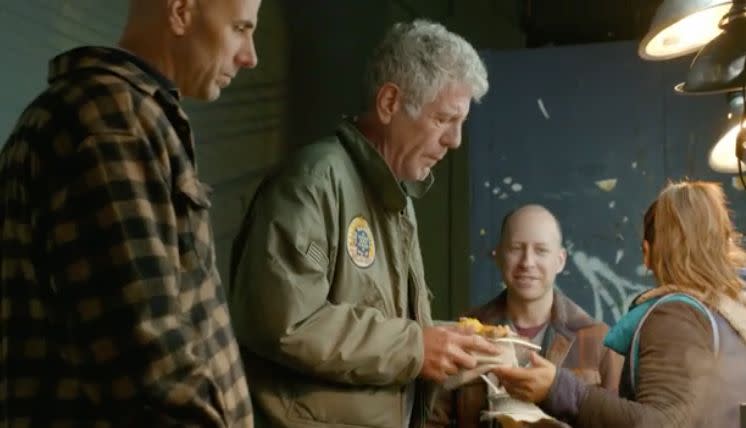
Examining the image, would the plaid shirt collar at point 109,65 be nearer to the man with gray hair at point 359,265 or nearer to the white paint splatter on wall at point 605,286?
the man with gray hair at point 359,265

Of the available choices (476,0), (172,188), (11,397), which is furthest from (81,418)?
(476,0)

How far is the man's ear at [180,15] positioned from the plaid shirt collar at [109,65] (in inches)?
2.8

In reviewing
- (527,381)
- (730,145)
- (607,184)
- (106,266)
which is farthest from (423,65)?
(607,184)

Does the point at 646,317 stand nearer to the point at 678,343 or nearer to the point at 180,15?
the point at 678,343

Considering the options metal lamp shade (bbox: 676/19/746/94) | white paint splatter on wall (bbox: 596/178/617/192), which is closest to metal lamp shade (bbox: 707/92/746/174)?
metal lamp shade (bbox: 676/19/746/94)

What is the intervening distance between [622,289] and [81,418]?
285 cm

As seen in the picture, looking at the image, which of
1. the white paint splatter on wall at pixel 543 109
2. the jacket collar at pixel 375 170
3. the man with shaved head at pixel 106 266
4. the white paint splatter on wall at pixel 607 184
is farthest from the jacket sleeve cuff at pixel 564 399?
the white paint splatter on wall at pixel 543 109

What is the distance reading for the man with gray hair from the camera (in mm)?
1650

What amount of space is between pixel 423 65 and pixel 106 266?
1.17m

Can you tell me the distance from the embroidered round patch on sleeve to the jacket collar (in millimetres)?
81

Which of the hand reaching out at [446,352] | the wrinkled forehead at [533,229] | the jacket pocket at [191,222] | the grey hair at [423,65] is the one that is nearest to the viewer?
the jacket pocket at [191,222]

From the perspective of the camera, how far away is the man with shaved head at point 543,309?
2.69 m

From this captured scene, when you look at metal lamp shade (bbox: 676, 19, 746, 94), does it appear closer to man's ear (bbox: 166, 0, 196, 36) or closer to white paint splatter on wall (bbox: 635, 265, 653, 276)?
man's ear (bbox: 166, 0, 196, 36)

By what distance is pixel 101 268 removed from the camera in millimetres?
953
